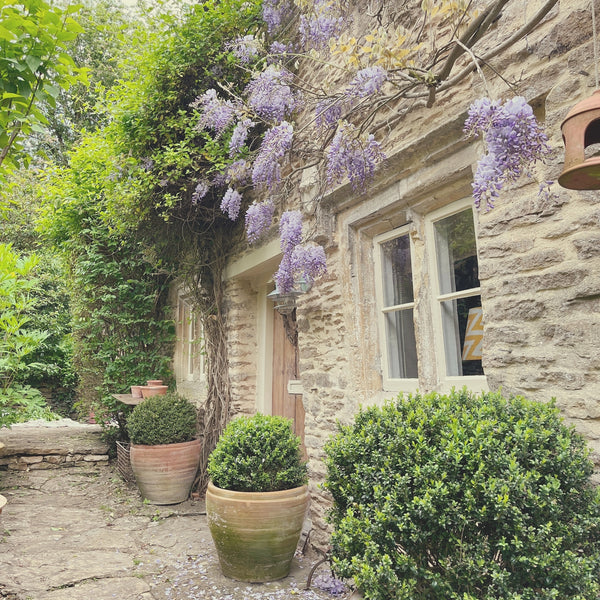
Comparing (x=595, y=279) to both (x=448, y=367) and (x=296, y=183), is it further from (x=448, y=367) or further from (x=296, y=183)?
(x=296, y=183)

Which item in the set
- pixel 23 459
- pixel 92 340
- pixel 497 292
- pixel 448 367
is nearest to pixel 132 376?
pixel 92 340

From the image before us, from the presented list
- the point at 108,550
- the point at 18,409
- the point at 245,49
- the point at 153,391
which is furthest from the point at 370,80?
the point at 18,409

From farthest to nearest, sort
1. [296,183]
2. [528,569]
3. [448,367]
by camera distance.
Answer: [296,183] < [448,367] < [528,569]

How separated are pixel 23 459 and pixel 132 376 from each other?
1.58 metres

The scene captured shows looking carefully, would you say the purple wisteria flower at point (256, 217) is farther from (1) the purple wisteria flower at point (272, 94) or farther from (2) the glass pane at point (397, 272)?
(2) the glass pane at point (397, 272)

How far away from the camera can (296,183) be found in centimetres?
419

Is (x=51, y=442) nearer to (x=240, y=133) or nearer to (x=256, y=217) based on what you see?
(x=256, y=217)

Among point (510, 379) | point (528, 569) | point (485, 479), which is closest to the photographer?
point (528, 569)

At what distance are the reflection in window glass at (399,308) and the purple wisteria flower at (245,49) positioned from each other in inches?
82.1

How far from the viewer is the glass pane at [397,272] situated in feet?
10.6

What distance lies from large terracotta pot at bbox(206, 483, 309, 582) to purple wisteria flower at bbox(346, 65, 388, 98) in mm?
2397

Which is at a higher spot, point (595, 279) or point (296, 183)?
point (296, 183)

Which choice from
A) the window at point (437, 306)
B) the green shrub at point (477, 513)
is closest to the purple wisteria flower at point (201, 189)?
the window at point (437, 306)

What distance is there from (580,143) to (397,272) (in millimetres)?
1769
